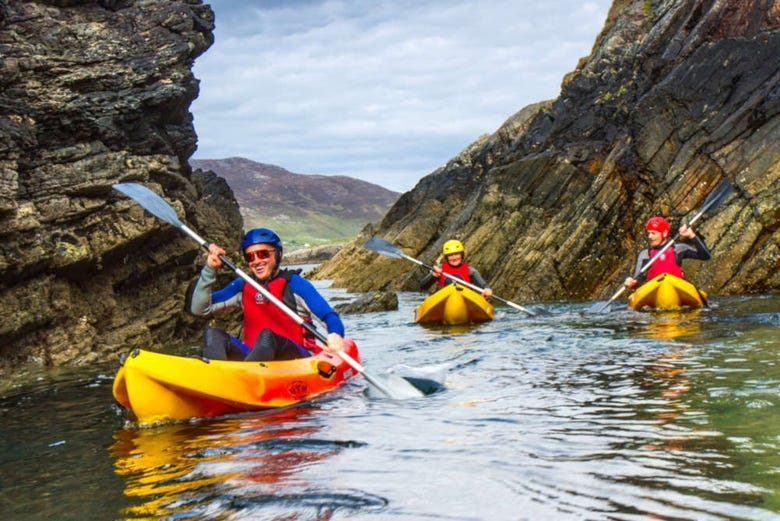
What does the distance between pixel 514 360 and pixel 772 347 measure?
3078mm

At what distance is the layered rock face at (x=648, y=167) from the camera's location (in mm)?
18094

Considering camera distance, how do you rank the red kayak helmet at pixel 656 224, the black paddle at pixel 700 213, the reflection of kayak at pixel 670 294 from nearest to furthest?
the reflection of kayak at pixel 670 294 → the red kayak helmet at pixel 656 224 → the black paddle at pixel 700 213

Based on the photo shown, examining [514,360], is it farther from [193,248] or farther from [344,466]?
[193,248]

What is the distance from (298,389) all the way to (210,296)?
1797mm

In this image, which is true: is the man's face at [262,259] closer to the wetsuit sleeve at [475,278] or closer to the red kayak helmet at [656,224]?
the red kayak helmet at [656,224]

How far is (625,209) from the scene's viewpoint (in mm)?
22438

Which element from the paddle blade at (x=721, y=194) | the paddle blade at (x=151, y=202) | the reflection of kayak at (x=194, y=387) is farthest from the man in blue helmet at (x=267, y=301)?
the paddle blade at (x=721, y=194)

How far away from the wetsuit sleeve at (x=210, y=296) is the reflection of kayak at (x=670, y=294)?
8.98m

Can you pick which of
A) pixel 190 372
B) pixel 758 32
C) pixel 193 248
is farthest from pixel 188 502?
pixel 758 32

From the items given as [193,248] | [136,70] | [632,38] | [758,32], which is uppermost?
[632,38]

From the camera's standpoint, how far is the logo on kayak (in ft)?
25.7

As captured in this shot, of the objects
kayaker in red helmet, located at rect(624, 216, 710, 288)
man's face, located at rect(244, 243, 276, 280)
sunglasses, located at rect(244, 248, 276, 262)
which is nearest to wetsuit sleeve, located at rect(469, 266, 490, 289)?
kayaker in red helmet, located at rect(624, 216, 710, 288)

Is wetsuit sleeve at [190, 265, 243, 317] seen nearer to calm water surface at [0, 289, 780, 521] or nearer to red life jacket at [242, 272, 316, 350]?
red life jacket at [242, 272, 316, 350]

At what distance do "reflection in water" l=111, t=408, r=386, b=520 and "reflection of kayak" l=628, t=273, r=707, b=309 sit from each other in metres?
9.58
